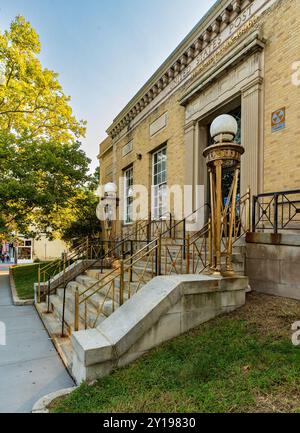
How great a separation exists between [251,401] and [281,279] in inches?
112

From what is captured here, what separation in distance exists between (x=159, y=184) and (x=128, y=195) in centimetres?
333

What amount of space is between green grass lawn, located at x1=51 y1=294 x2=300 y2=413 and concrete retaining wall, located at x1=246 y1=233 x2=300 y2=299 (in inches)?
33.9

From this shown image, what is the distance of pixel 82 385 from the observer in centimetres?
316

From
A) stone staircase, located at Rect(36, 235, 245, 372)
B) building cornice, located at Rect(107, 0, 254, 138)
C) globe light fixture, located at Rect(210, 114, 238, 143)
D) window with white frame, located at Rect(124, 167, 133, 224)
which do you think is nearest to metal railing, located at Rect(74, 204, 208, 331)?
stone staircase, located at Rect(36, 235, 245, 372)

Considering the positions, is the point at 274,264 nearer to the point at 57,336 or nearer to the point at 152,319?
Answer: the point at 152,319

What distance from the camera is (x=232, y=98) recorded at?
7.59m

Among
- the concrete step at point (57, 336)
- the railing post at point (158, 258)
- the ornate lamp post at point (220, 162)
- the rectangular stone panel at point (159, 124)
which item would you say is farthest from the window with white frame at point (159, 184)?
the ornate lamp post at point (220, 162)

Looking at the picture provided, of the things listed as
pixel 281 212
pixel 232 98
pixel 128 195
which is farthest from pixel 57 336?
pixel 128 195

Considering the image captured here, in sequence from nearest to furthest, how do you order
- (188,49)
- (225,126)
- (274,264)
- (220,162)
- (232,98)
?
(225,126)
(220,162)
(274,264)
(232,98)
(188,49)

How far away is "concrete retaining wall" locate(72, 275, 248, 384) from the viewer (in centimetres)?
337

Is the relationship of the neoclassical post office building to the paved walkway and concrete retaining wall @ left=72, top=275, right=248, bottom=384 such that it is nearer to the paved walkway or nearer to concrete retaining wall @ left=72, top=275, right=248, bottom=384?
concrete retaining wall @ left=72, top=275, right=248, bottom=384

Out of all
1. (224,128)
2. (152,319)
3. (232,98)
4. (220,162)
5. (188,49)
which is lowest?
(152,319)
